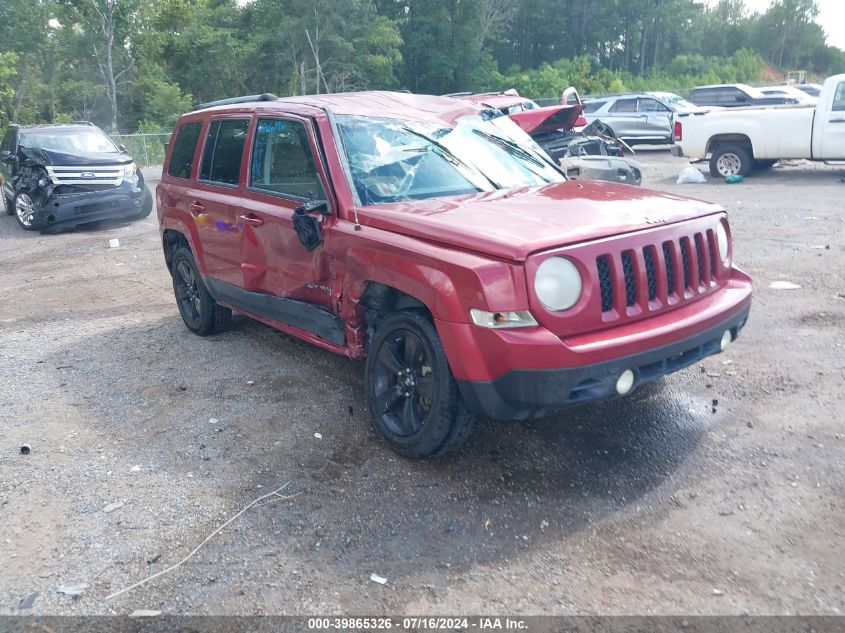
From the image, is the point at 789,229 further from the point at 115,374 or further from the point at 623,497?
the point at 115,374

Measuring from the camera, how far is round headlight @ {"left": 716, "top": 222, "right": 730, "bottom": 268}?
175 inches

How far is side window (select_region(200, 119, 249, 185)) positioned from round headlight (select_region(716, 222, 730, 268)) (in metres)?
3.20

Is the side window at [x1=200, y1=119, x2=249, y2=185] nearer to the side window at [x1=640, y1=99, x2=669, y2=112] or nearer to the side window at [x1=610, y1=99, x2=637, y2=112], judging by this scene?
the side window at [x1=640, y1=99, x2=669, y2=112]

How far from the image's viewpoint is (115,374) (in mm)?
6016

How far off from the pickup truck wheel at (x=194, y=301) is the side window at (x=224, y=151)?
2.75 feet

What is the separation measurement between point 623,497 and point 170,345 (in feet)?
13.9

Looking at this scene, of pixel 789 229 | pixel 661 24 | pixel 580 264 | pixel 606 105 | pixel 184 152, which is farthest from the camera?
pixel 661 24

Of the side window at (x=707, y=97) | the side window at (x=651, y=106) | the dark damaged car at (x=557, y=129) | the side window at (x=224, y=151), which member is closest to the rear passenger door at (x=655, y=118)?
the side window at (x=651, y=106)

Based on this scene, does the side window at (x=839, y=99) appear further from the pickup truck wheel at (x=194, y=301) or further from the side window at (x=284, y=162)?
the side window at (x=284, y=162)

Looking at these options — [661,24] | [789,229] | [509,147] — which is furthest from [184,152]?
[661,24]

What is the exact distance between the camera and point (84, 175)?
13.4 m

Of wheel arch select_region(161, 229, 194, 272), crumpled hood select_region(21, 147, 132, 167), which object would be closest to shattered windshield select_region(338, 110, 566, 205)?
wheel arch select_region(161, 229, 194, 272)

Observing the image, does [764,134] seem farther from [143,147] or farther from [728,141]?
[143,147]

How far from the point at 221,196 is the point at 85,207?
28.9 ft
